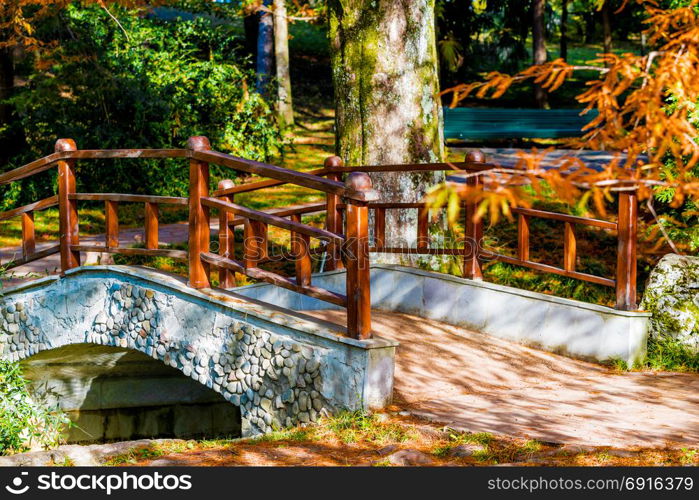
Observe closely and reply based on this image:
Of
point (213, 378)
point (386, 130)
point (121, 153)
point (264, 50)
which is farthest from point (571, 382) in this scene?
point (264, 50)

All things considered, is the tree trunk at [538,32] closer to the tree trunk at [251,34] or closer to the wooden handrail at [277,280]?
the tree trunk at [251,34]

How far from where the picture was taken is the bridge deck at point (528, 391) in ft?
19.3

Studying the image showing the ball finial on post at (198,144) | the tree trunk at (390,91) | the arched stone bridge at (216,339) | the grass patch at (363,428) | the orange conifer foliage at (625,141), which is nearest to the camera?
the orange conifer foliage at (625,141)

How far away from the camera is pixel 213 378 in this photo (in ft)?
23.8

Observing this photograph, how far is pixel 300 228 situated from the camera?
662 centimetres

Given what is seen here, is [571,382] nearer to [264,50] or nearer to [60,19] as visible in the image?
[60,19]

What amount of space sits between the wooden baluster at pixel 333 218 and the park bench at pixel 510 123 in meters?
10.1

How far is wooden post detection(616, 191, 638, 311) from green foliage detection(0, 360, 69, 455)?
15.9ft

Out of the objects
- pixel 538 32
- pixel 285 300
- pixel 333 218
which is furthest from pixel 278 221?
pixel 538 32

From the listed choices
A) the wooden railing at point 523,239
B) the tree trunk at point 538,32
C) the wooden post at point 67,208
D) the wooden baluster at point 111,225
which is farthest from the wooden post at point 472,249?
the tree trunk at point 538,32

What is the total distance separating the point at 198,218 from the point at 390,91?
3153 millimetres

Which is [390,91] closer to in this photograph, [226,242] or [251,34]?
[226,242]

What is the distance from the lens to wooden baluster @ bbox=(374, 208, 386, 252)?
9.77 metres

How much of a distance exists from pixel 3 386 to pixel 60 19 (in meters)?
10.5
